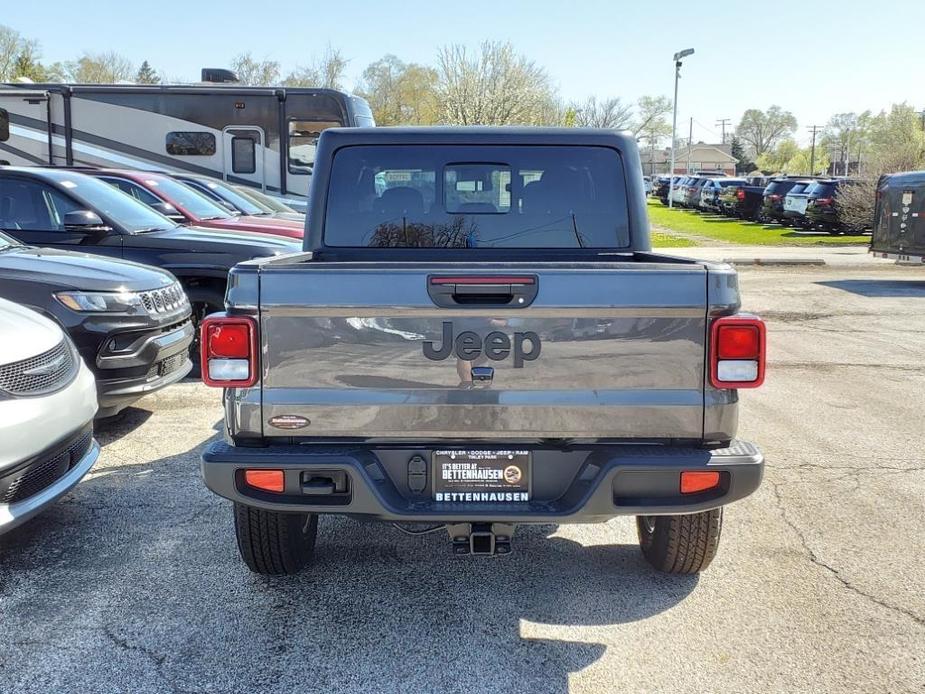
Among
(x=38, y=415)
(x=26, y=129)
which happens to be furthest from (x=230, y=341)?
(x=26, y=129)

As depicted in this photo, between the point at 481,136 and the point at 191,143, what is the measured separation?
11922 mm

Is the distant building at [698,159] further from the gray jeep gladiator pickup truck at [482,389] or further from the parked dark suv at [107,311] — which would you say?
the gray jeep gladiator pickup truck at [482,389]

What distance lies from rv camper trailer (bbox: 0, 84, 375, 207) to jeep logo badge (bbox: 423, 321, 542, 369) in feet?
40.4

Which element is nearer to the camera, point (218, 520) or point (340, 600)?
point (340, 600)

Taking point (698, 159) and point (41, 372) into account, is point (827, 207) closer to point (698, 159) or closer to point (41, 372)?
point (41, 372)

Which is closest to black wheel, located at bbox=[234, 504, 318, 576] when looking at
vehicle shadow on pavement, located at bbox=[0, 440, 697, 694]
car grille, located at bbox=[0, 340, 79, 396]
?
vehicle shadow on pavement, located at bbox=[0, 440, 697, 694]

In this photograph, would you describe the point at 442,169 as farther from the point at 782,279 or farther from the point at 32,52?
the point at 32,52

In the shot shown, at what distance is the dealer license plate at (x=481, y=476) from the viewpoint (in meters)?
3.17

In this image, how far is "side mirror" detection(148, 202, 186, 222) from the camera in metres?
9.27

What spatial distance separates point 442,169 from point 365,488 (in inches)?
72.5

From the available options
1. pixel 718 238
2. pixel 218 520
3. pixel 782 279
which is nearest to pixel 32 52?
pixel 718 238

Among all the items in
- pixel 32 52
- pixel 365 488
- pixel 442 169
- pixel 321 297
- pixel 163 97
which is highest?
pixel 32 52

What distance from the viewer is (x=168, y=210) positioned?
9.41 metres

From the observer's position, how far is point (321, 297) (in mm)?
3037
